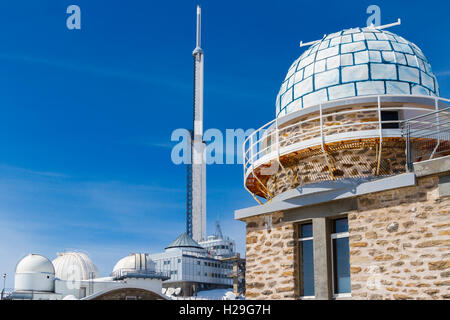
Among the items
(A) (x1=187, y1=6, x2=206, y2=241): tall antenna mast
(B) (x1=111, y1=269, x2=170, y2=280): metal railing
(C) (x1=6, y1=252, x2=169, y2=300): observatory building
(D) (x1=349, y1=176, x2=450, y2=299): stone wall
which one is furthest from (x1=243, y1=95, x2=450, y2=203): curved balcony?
(A) (x1=187, y1=6, x2=206, y2=241): tall antenna mast

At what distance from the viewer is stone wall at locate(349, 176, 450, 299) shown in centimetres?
1178

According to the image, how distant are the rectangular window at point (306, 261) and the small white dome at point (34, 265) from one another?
47.4 meters

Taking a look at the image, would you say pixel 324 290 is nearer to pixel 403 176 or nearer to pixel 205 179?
pixel 403 176

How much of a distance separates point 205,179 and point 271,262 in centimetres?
10467

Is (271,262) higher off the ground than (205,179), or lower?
lower

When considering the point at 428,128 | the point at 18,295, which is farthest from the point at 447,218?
the point at 18,295

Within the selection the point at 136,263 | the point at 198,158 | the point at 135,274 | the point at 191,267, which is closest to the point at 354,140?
the point at 135,274

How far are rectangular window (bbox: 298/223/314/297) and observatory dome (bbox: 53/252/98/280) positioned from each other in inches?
2184

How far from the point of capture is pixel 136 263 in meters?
64.1

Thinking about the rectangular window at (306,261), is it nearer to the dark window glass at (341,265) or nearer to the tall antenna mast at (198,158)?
the dark window glass at (341,265)

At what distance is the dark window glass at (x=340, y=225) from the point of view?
46.6ft

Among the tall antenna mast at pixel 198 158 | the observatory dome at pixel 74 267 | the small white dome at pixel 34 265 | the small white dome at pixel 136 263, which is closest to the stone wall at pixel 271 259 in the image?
the small white dome at pixel 34 265

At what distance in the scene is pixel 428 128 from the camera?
14078 mm
